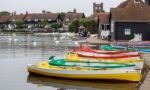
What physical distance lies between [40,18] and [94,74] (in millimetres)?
142916

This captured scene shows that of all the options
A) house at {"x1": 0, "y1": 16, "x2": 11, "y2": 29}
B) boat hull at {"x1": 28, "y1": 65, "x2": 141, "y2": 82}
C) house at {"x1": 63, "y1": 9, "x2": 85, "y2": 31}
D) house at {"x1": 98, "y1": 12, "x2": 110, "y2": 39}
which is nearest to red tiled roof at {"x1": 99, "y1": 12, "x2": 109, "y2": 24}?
house at {"x1": 98, "y1": 12, "x2": 110, "y2": 39}

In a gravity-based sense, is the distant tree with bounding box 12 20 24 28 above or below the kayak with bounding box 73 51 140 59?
above

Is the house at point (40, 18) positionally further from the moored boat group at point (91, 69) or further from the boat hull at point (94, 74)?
the boat hull at point (94, 74)

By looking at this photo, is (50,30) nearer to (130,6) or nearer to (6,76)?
(130,6)

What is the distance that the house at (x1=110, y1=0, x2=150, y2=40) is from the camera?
5934 cm

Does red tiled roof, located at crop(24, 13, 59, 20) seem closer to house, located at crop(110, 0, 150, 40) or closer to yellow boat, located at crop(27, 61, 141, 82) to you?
house, located at crop(110, 0, 150, 40)

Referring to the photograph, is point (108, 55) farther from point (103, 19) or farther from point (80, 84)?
point (103, 19)

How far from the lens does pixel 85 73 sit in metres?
26.3

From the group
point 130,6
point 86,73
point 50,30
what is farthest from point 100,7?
point 86,73

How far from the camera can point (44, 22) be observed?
162125mm

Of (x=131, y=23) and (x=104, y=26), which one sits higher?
(x=131, y=23)

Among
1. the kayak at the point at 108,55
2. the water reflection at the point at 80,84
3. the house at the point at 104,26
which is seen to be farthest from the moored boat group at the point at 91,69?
the house at the point at 104,26

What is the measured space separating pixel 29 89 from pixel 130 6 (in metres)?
38.8

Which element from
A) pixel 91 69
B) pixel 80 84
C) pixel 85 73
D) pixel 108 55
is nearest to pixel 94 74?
pixel 91 69
